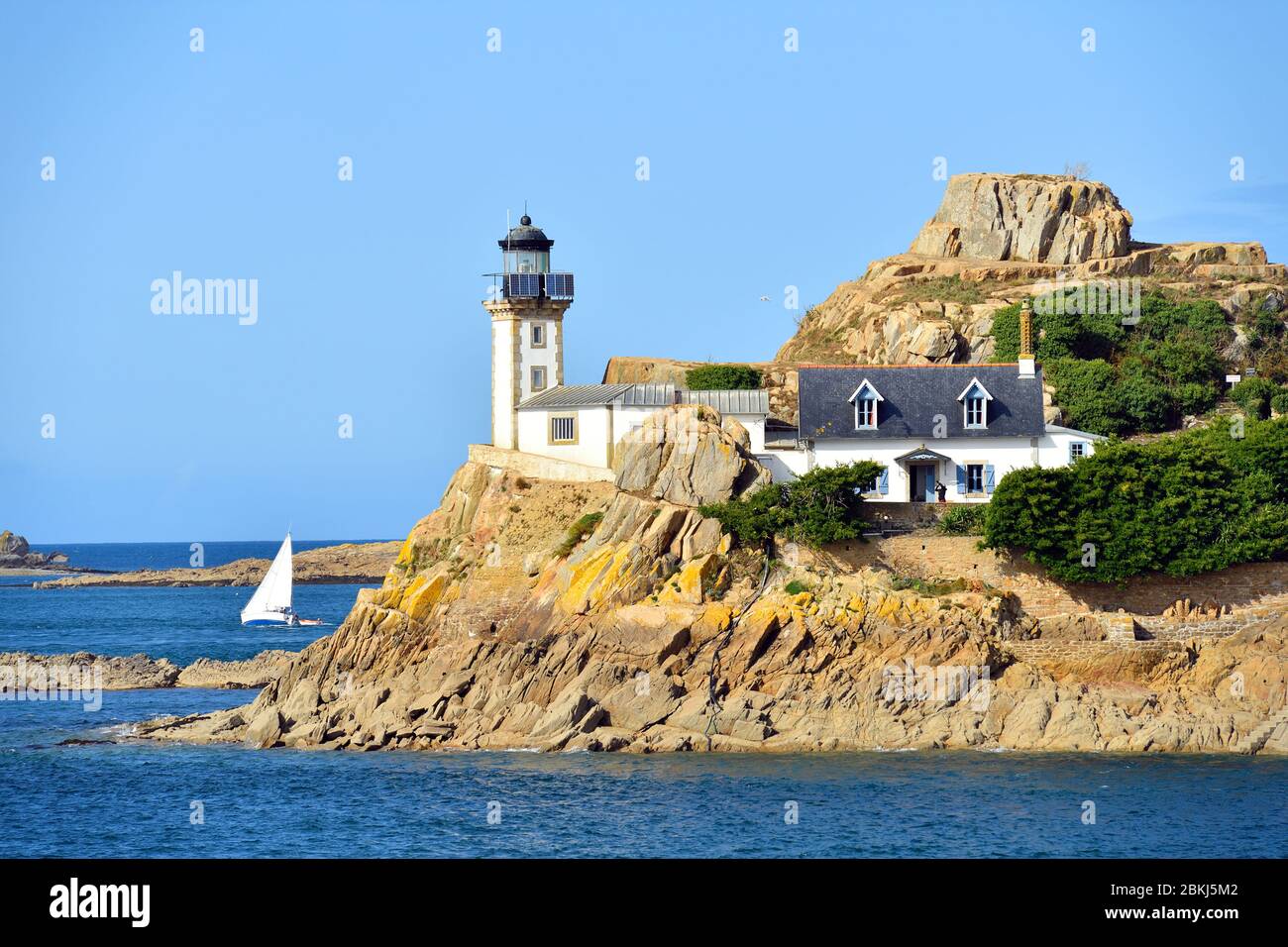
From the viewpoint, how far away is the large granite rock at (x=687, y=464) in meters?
47.2

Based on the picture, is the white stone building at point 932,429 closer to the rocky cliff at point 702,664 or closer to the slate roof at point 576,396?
the rocky cliff at point 702,664

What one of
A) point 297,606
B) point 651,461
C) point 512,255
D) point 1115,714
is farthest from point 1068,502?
point 297,606

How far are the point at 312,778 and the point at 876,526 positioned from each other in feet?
55.1

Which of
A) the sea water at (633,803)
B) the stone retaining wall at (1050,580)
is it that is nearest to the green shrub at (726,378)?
the stone retaining wall at (1050,580)

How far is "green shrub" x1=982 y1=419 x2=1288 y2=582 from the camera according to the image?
149ft

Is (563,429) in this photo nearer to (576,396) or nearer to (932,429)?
(576,396)

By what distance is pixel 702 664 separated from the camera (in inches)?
1716

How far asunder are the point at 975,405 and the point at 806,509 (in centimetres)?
729

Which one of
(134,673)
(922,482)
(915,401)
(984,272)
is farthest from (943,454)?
(134,673)

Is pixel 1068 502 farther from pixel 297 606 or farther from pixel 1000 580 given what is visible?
pixel 297 606

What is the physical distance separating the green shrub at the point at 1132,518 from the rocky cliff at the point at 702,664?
6.41ft

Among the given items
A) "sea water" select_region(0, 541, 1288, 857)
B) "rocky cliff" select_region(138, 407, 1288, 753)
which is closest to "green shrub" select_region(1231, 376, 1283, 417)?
"rocky cliff" select_region(138, 407, 1288, 753)

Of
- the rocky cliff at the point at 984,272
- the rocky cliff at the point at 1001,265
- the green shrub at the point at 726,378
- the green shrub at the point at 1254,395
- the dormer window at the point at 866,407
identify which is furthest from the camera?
the rocky cliff at the point at 1001,265
